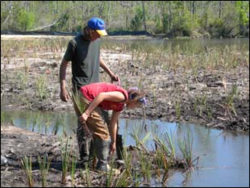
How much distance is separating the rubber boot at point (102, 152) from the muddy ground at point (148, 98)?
130 mm

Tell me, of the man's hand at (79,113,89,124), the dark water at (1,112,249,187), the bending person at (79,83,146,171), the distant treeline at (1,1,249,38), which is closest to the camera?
the man's hand at (79,113,89,124)

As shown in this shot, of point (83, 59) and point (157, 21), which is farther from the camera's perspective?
point (157, 21)

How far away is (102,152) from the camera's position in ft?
21.2

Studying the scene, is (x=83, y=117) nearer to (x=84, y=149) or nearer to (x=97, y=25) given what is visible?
(x=84, y=149)

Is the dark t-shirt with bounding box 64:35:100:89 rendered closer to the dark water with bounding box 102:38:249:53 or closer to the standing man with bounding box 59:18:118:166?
the standing man with bounding box 59:18:118:166

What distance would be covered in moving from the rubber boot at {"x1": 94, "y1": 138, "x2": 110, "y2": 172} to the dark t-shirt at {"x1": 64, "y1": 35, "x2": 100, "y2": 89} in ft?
2.38

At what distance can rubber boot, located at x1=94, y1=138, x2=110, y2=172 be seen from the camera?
21.2ft

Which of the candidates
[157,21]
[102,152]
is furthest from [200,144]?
[157,21]

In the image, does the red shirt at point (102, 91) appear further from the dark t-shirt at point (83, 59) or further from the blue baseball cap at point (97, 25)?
the blue baseball cap at point (97, 25)

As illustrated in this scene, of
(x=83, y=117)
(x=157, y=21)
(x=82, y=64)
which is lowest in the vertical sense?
(x=157, y=21)

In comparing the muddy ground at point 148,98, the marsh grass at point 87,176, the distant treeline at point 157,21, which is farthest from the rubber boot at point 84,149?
the distant treeline at point 157,21

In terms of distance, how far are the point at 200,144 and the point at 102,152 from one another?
9.77 feet

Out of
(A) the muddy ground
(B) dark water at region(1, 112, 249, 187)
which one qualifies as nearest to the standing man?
(A) the muddy ground

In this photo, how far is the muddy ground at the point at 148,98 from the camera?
7168 mm
